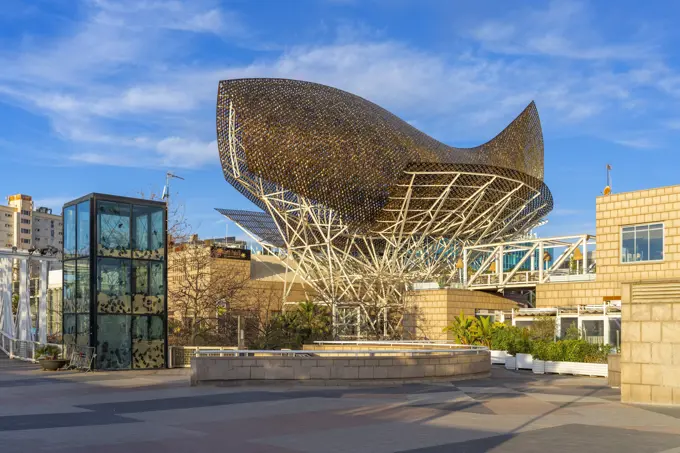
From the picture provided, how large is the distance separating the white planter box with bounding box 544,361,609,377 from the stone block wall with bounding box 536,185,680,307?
10891mm

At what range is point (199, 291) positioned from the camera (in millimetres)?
56281

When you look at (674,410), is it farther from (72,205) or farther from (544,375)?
(72,205)

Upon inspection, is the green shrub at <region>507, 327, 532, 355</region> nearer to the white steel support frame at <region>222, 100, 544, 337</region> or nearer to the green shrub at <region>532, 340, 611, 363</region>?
the green shrub at <region>532, 340, 611, 363</region>

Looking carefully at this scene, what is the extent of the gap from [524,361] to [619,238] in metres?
12.4

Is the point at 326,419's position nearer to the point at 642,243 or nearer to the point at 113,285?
the point at 113,285

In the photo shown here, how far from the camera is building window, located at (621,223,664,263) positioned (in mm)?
42312

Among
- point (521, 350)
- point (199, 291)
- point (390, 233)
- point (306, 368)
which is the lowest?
point (521, 350)

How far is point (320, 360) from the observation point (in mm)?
24688

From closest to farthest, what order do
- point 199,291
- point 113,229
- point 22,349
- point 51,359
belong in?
point 51,359 < point 113,229 < point 22,349 < point 199,291

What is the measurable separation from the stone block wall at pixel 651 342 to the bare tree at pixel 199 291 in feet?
122

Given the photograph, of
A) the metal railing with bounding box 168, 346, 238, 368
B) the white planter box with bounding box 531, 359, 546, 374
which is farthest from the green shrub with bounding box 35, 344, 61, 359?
the white planter box with bounding box 531, 359, 546, 374

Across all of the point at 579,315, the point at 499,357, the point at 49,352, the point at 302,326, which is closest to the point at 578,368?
the point at 499,357

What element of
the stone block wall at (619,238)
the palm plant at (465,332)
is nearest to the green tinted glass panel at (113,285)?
the palm plant at (465,332)

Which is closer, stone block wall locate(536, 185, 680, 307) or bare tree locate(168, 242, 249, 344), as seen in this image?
stone block wall locate(536, 185, 680, 307)
